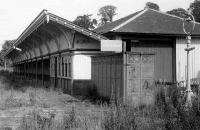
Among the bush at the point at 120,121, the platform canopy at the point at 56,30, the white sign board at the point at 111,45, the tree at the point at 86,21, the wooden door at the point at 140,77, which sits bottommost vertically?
the bush at the point at 120,121

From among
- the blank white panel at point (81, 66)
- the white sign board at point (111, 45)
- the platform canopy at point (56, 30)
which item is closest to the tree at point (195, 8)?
the platform canopy at point (56, 30)

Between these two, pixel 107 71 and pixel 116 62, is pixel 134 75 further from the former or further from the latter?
pixel 107 71

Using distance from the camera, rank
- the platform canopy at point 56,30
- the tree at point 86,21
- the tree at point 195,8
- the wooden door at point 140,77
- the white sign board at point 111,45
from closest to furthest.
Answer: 1. the wooden door at point 140,77
2. the white sign board at point 111,45
3. the platform canopy at point 56,30
4. the tree at point 195,8
5. the tree at point 86,21

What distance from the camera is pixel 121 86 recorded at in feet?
42.8

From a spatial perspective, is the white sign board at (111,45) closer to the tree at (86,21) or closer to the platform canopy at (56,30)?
the platform canopy at (56,30)

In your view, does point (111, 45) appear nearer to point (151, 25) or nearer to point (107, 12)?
point (151, 25)

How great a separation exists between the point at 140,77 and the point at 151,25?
9.19m

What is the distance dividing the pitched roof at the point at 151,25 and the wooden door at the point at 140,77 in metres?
6.64

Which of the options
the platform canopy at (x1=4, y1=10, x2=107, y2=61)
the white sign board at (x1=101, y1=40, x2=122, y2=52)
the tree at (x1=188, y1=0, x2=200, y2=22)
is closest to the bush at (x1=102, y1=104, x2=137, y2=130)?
the white sign board at (x1=101, y1=40, x2=122, y2=52)

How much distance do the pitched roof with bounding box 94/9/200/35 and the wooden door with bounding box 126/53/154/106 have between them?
6.64 m

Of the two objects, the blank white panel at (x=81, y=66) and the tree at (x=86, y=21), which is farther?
the tree at (x=86, y=21)

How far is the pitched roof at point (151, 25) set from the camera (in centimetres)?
2008

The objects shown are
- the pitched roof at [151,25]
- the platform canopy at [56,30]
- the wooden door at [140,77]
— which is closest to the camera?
the wooden door at [140,77]

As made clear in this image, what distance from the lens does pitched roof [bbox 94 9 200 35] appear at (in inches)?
790
